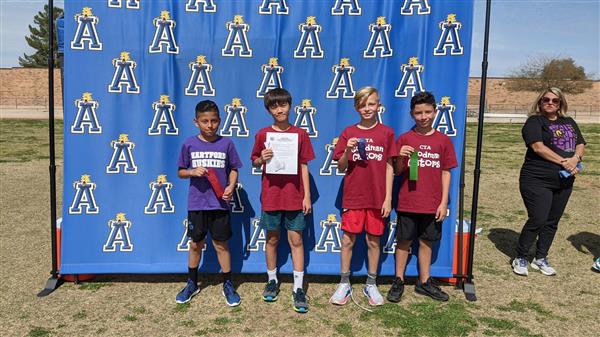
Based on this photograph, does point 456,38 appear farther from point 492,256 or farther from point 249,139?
point 492,256

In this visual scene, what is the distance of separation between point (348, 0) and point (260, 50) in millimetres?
946

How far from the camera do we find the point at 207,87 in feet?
13.6

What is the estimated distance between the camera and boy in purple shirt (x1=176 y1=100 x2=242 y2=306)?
366cm

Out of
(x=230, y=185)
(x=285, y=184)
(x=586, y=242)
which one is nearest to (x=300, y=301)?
(x=285, y=184)

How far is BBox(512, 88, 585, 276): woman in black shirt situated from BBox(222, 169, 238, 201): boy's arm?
9.52ft

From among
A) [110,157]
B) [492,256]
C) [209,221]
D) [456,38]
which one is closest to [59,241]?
[110,157]

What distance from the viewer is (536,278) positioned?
4.46 m

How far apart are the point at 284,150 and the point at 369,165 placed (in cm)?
74

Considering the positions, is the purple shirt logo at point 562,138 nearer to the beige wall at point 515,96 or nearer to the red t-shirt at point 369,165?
the red t-shirt at point 369,165

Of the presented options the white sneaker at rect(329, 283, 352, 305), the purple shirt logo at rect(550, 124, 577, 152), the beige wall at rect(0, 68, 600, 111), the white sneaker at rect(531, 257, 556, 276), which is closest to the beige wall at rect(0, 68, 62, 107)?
the beige wall at rect(0, 68, 600, 111)

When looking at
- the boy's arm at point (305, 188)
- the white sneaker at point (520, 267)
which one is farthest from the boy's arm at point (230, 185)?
the white sneaker at point (520, 267)

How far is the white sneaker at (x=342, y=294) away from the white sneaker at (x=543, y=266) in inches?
86.3

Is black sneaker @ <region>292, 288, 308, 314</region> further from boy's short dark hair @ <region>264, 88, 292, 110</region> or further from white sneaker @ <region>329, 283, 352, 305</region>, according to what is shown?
boy's short dark hair @ <region>264, 88, 292, 110</region>

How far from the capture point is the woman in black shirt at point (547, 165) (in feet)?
14.0
